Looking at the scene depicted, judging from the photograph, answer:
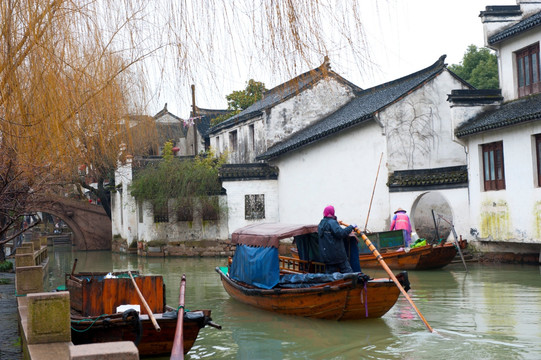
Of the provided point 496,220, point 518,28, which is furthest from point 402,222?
point 518,28

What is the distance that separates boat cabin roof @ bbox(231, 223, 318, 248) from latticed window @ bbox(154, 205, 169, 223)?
13537 millimetres

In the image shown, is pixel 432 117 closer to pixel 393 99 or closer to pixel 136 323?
pixel 393 99

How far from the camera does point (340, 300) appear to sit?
968cm

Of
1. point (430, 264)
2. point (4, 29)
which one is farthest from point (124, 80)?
point (430, 264)

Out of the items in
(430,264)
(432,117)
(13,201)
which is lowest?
(430,264)

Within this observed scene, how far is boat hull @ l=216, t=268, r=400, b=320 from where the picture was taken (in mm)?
9586

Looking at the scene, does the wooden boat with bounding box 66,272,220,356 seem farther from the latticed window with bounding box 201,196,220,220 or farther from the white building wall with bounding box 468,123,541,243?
the latticed window with bounding box 201,196,220,220

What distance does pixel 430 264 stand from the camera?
53.9ft

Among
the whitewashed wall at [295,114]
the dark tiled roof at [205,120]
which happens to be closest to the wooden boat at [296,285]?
the whitewashed wall at [295,114]

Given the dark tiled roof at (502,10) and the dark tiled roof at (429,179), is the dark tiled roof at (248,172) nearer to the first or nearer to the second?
the dark tiled roof at (429,179)

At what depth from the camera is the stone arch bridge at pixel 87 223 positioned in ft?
103

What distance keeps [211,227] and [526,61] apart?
1284cm

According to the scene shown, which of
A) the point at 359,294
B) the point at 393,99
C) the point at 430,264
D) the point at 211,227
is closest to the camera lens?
the point at 359,294

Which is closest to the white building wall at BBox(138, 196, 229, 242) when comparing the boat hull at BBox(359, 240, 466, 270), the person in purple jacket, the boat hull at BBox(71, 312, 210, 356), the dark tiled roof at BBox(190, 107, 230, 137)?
the person in purple jacket
